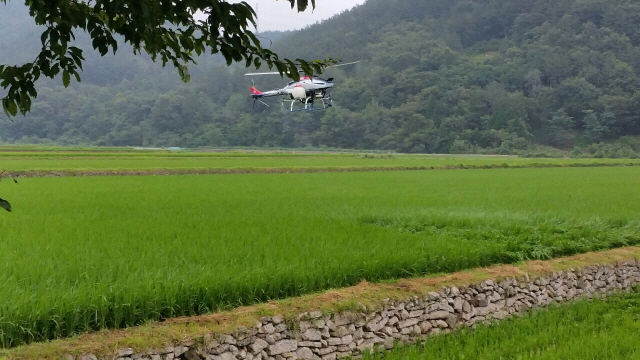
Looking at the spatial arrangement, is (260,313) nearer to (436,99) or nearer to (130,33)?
(130,33)

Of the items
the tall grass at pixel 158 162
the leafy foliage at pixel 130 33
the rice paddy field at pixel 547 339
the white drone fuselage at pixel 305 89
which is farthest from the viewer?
the tall grass at pixel 158 162

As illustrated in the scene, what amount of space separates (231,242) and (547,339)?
339cm

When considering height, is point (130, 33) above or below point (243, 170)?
above

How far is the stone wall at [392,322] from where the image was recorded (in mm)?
3960

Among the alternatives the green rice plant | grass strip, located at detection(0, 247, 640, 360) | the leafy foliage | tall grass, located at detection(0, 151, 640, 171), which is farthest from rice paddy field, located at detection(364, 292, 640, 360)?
tall grass, located at detection(0, 151, 640, 171)

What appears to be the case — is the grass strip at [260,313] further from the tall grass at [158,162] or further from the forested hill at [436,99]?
the forested hill at [436,99]

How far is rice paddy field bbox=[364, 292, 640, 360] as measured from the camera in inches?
175

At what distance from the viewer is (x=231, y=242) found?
6.02 metres

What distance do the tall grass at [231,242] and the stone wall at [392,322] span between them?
1.44ft

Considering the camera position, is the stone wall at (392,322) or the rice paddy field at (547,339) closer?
the stone wall at (392,322)

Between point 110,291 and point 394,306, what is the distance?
2443mm

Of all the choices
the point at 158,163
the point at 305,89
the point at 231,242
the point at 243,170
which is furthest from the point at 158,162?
the point at 231,242

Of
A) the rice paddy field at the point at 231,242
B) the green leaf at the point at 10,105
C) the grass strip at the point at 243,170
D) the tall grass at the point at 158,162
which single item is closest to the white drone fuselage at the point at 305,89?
the grass strip at the point at 243,170

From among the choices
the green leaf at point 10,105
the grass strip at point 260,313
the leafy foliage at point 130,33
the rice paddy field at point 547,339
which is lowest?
the rice paddy field at point 547,339
